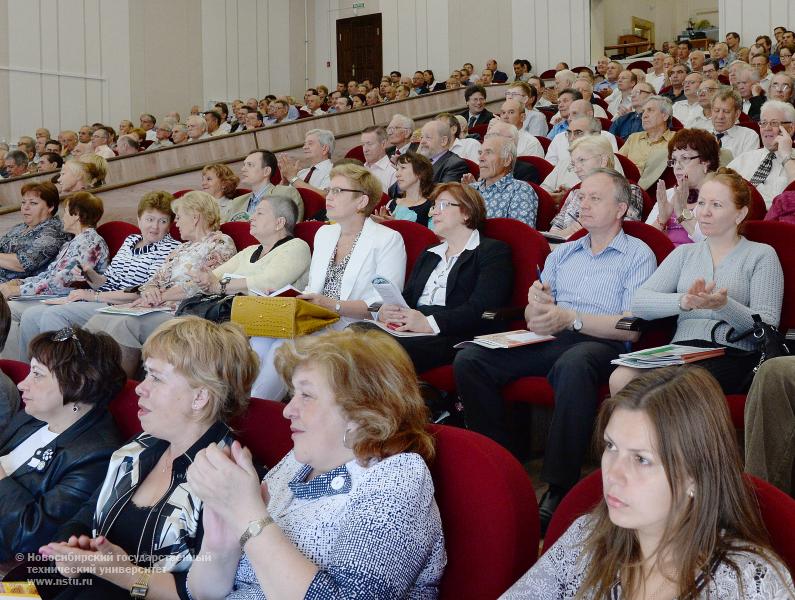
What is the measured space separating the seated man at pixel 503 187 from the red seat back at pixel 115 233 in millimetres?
1742

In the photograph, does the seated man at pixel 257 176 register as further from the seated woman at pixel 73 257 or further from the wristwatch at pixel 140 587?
the wristwatch at pixel 140 587

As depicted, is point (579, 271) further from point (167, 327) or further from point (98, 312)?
point (98, 312)

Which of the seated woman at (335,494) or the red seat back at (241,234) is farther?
the red seat back at (241,234)

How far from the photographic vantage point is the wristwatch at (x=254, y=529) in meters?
→ 1.37

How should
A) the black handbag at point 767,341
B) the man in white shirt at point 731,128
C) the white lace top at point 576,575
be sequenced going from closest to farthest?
the white lace top at point 576,575 < the black handbag at point 767,341 < the man in white shirt at point 731,128

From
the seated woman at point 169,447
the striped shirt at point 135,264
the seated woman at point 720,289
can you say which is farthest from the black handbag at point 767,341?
the striped shirt at point 135,264

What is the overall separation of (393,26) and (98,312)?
11710mm

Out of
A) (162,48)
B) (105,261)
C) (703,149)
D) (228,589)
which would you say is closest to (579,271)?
(703,149)

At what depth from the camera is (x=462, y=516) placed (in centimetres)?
145

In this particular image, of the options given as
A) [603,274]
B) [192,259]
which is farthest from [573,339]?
[192,259]

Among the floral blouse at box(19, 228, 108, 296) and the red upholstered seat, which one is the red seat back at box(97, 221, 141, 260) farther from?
the red upholstered seat

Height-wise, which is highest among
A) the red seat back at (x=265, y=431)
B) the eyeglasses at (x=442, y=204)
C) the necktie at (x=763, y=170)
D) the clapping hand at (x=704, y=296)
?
the necktie at (x=763, y=170)

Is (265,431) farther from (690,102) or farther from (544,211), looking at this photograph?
(690,102)

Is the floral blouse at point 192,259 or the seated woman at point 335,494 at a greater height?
the floral blouse at point 192,259
